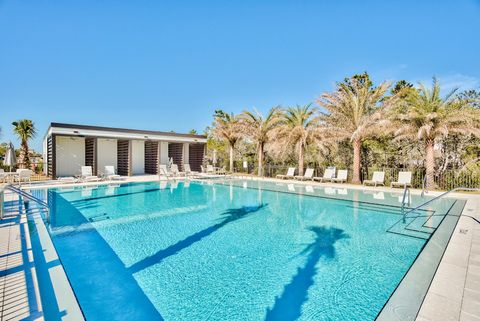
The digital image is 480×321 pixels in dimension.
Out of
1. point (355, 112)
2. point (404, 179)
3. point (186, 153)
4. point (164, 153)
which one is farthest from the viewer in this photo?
point (186, 153)

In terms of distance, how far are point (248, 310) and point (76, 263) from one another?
141 inches

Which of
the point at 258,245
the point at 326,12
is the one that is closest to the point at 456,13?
the point at 326,12

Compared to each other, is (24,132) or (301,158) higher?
(24,132)

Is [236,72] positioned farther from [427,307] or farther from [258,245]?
[427,307]

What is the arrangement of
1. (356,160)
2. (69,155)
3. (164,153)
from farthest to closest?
(164,153), (69,155), (356,160)

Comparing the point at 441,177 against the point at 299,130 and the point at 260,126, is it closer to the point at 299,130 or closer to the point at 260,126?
the point at 299,130

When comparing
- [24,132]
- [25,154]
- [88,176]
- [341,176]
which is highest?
[24,132]

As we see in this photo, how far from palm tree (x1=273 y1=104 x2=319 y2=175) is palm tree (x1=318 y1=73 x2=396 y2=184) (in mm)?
1719

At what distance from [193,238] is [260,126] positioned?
16.1 m

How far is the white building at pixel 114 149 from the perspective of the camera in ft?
58.9

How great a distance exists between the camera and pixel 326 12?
16219 millimetres

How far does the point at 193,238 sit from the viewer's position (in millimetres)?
6457

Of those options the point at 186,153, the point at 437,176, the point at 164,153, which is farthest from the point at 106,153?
the point at 437,176

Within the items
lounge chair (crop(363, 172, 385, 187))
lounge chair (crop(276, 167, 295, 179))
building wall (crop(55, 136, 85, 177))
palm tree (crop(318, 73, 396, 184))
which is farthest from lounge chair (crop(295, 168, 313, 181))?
building wall (crop(55, 136, 85, 177))
